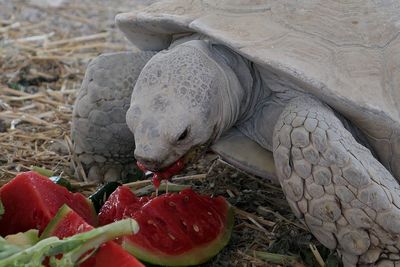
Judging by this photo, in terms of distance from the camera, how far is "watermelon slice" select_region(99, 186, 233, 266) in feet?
6.98

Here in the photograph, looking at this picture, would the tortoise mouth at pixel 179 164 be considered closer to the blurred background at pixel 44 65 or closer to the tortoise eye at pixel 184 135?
the tortoise eye at pixel 184 135

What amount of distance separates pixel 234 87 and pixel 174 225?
494mm

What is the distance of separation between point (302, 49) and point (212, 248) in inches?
24.9

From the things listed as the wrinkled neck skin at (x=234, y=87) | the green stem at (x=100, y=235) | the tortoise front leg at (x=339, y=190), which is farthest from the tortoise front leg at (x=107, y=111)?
Result: the green stem at (x=100, y=235)

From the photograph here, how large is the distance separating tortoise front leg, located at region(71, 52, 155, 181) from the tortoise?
0.20 metres

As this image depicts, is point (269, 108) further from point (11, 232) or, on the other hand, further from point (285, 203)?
point (11, 232)

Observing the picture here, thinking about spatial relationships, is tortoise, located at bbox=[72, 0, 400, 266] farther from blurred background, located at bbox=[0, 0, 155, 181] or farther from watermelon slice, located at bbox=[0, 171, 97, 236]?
blurred background, located at bbox=[0, 0, 155, 181]

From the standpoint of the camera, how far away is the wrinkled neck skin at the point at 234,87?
2407 mm

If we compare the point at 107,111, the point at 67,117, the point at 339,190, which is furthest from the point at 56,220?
the point at 67,117

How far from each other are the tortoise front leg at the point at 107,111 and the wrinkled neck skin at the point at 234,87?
41 cm

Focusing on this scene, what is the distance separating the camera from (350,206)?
2.10 meters

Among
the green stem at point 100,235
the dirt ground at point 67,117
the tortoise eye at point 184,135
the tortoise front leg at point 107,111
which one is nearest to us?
the green stem at point 100,235

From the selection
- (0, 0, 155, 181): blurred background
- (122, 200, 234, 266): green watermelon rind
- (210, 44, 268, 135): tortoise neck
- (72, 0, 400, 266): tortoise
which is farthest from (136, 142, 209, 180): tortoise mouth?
(0, 0, 155, 181): blurred background

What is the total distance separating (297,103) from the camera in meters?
2.32
